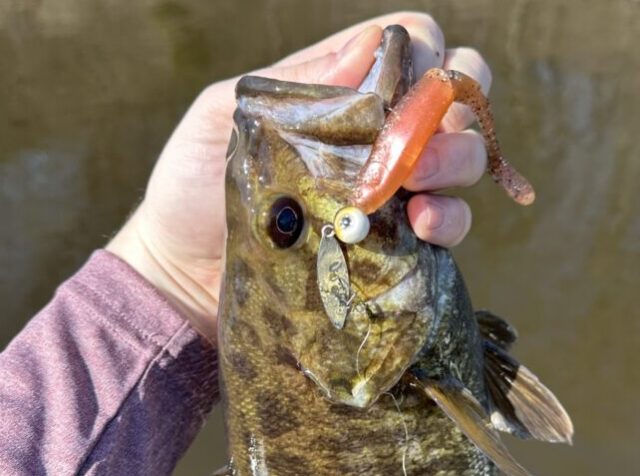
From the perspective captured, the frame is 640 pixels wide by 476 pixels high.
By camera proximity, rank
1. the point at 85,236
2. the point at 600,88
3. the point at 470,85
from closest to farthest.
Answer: the point at 470,85 < the point at 85,236 < the point at 600,88

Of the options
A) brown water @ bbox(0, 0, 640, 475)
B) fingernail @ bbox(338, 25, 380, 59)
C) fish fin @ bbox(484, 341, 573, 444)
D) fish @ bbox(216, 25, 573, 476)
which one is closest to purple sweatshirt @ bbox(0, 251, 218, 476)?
fish @ bbox(216, 25, 573, 476)

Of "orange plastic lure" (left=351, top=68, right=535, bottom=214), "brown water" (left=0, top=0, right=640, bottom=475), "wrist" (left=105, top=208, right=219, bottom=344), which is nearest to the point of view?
"orange plastic lure" (left=351, top=68, right=535, bottom=214)

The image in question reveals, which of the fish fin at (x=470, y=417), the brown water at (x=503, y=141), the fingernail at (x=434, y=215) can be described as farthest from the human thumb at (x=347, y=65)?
the brown water at (x=503, y=141)

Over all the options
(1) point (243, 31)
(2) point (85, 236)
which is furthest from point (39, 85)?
(2) point (85, 236)

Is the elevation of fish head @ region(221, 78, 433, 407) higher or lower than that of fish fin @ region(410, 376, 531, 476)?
higher

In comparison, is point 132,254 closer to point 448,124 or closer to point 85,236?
point 448,124

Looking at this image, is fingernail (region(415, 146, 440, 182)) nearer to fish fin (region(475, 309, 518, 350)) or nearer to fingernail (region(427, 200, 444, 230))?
fingernail (region(427, 200, 444, 230))

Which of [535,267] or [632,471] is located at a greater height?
[535,267]
